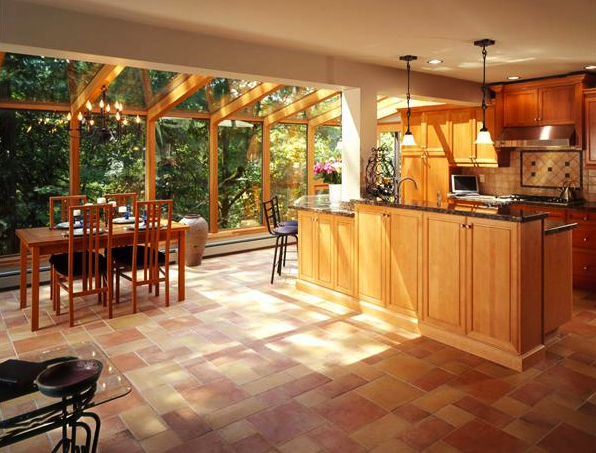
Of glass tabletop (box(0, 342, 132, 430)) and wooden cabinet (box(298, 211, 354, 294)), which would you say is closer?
glass tabletop (box(0, 342, 132, 430))

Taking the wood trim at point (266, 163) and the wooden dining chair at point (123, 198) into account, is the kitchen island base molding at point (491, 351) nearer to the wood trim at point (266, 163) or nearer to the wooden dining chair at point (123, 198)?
the wooden dining chair at point (123, 198)

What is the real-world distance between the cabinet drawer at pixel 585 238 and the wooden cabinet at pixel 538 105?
133cm

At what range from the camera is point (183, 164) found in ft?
23.8

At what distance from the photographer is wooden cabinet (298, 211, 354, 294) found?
4879 mm

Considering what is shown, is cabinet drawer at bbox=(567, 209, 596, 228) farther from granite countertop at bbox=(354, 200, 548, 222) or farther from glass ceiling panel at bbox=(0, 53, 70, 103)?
glass ceiling panel at bbox=(0, 53, 70, 103)

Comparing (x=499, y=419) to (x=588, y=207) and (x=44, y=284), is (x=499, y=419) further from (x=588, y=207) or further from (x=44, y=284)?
(x=44, y=284)

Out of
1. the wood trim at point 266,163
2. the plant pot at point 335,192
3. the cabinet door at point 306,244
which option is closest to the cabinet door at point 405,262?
the cabinet door at point 306,244

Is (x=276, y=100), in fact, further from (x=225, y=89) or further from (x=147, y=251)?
(x=147, y=251)

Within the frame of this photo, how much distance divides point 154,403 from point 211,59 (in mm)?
2728

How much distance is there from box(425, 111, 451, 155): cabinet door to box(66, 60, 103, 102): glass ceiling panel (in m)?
4.46

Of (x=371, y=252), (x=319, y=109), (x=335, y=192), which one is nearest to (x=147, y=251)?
(x=371, y=252)

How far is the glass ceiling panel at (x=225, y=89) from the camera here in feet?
21.8

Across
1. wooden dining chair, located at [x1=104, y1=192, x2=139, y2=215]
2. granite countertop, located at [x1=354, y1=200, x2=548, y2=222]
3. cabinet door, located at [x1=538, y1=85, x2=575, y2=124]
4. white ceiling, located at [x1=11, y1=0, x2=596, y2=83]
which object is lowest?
granite countertop, located at [x1=354, y1=200, x2=548, y2=222]

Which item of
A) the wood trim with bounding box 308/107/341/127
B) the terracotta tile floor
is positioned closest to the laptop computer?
the wood trim with bounding box 308/107/341/127
